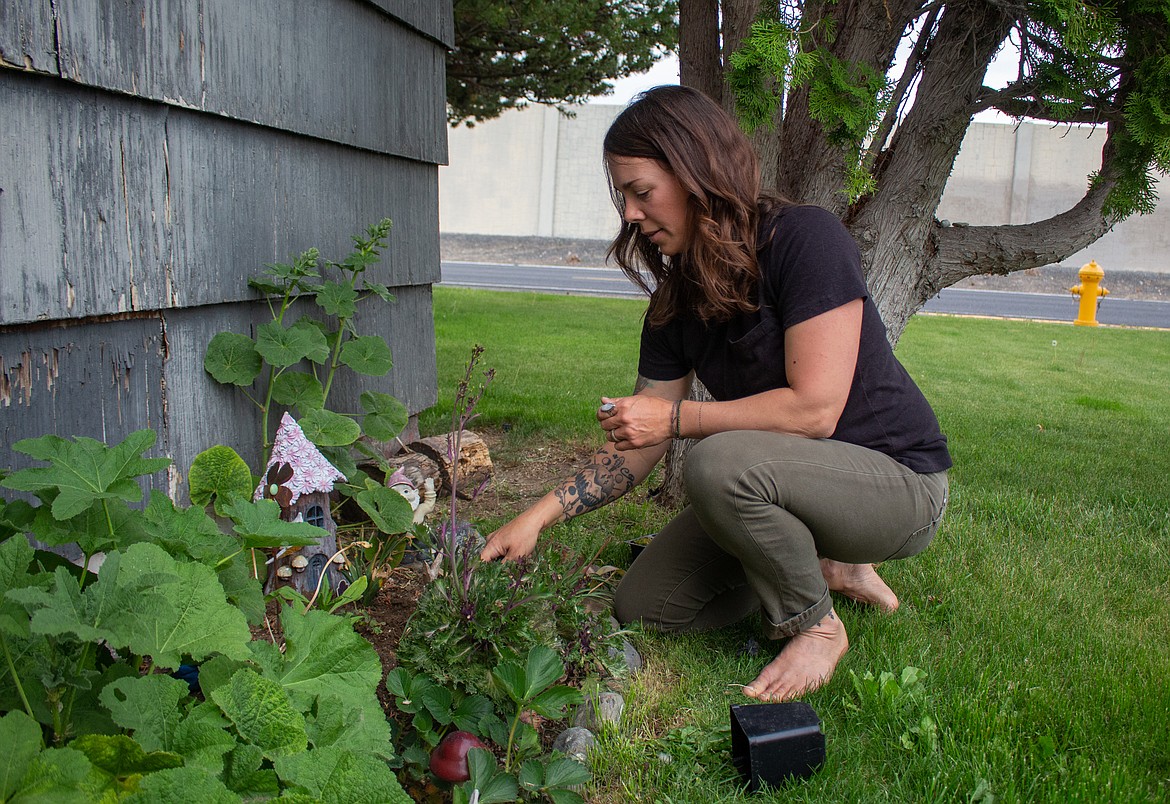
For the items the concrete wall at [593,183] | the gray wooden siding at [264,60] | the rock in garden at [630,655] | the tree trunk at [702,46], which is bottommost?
the rock in garden at [630,655]

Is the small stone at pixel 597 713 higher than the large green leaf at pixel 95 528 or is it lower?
lower

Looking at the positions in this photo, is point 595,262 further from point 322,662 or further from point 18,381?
point 322,662

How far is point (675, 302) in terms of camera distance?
2.17 meters

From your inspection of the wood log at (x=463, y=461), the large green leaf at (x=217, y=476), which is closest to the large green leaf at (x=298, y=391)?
the large green leaf at (x=217, y=476)

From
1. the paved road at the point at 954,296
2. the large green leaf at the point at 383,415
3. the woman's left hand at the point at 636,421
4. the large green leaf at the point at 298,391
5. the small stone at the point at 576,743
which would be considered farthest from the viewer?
the paved road at the point at 954,296

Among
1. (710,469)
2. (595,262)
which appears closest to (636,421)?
(710,469)

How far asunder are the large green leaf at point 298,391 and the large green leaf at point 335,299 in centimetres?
18

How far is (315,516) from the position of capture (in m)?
2.03

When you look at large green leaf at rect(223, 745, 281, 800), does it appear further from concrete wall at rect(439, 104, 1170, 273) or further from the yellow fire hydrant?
concrete wall at rect(439, 104, 1170, 273)

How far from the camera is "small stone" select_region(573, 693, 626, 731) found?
166cm

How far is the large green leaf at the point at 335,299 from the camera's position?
2215 millimetres

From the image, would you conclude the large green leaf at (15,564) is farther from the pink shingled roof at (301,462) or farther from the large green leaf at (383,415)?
the large green leaf at (383,415)

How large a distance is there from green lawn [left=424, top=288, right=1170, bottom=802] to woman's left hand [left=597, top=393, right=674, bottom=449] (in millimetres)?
481

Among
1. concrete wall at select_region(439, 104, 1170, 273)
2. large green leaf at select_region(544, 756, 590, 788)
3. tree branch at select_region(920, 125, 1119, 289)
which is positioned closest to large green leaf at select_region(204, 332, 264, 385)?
large green leaf at select_region(544, 756, 590, 788)
